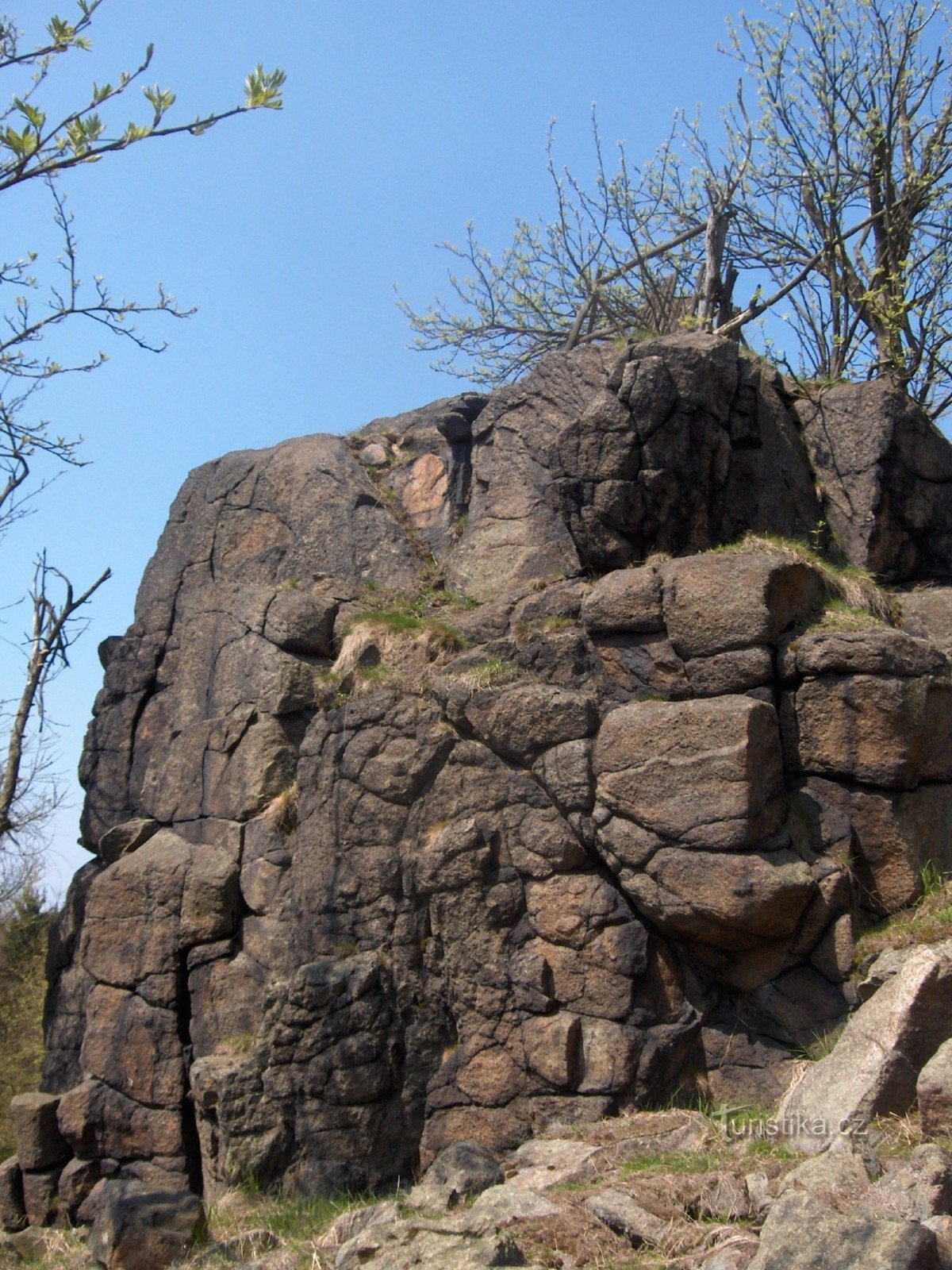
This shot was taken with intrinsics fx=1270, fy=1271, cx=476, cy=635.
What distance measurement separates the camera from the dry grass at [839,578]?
10.4 meters

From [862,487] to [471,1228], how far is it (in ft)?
24.6

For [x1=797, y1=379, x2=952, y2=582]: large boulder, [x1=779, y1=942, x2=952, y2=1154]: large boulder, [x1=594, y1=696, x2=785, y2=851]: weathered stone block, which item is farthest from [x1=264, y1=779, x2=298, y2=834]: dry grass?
[x1=779, y1=942, x2=952, y2=1154]: large boulder

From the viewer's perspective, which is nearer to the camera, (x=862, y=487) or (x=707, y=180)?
(x=862, y=487)

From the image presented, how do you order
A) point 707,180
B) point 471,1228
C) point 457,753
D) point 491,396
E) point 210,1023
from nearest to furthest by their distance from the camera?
point 471,1228 → point 457,753 → point 210,1023 → point 491,396 → point 707,180

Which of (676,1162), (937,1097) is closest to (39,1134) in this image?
(676,1162)

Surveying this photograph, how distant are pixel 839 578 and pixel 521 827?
11.1 ft

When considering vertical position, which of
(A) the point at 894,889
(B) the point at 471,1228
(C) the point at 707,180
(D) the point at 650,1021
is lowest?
(B) the point at 471,1228

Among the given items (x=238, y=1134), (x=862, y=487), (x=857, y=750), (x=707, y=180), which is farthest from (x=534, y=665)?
(x=707, y=180)

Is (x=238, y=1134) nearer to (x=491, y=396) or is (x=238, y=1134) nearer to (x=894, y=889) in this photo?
(x=894, y=889)

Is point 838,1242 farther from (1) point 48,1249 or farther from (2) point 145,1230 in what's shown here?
(1) point 48,1249

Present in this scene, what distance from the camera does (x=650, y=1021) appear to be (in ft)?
29.4

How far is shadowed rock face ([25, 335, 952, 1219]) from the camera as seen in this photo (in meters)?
8.98

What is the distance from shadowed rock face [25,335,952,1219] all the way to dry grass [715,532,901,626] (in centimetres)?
27

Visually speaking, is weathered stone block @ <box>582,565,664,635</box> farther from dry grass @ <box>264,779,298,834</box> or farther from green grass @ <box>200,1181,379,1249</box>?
green grass @ <box>200,1181,379,1249</box>
